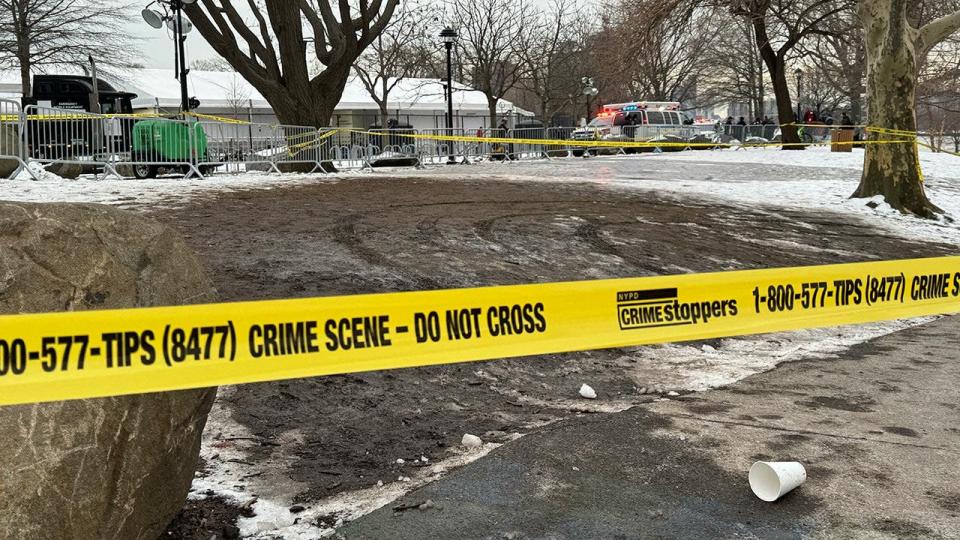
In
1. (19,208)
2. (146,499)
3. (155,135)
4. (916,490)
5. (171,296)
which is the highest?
(155,135)

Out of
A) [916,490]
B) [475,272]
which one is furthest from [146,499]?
[475,272]

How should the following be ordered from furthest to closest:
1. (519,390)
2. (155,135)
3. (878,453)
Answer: (155,135), (519,390), (878,453)

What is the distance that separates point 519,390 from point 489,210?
20.6 feet

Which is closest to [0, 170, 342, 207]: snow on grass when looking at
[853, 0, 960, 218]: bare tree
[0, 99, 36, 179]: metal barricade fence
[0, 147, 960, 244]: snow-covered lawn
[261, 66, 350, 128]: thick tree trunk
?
[0, 147, 960, 244]: snow-covered lawn

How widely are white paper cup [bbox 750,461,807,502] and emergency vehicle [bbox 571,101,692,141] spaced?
3236 cm

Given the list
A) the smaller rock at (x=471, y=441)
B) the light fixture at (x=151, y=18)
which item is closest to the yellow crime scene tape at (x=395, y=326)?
the smaller rock at (x=471, y=441)

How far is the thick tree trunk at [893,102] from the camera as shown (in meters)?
14.9

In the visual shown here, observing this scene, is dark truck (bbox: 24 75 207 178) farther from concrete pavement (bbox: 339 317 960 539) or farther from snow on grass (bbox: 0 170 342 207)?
concrete pavement (bbox: 339 317 960 539)

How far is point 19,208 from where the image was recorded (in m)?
3.11

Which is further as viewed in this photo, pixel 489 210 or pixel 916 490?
pixel 489 210

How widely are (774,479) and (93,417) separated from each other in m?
2.81

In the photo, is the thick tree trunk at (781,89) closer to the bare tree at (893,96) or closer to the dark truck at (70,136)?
the bare tree at (893,96)

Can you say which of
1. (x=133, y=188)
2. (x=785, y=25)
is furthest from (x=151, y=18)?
(x=785, y=25)

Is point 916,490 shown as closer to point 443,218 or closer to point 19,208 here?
point 19,208
